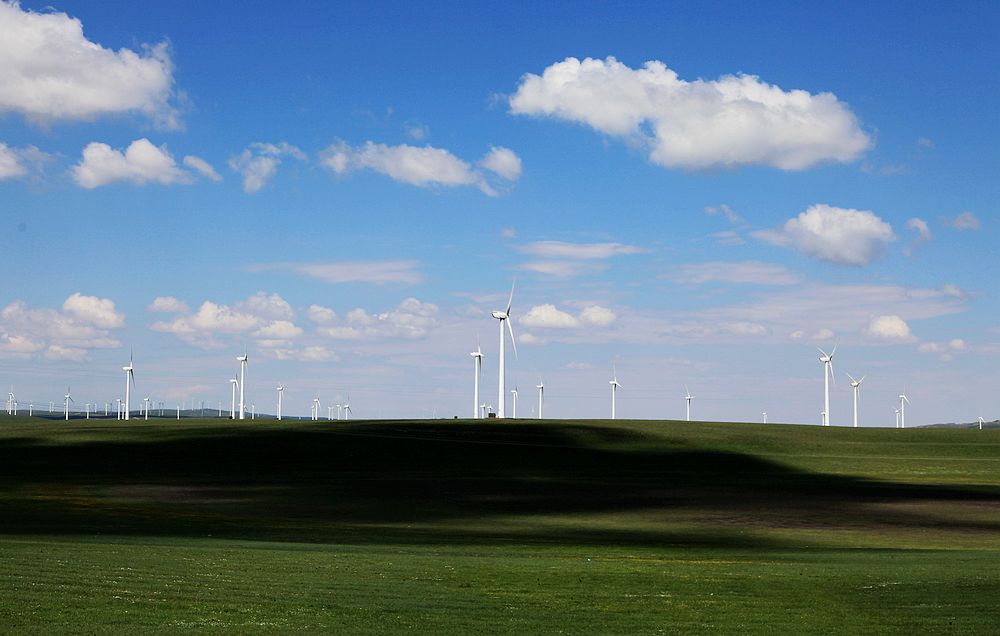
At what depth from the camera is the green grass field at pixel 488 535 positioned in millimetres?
26938

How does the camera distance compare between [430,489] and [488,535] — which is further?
[430,489]

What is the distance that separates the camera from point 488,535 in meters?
53.5

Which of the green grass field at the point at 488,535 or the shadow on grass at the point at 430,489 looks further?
the shadow on grass at the point at 430,489

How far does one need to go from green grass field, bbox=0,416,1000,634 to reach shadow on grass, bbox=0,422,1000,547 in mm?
429

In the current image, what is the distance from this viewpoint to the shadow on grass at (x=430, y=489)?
56031mm

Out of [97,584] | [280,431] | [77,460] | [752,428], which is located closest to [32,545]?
[97,584]

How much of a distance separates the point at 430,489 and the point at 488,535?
30.7m

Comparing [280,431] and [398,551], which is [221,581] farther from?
[280,431]

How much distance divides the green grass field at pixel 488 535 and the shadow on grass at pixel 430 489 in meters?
0.43

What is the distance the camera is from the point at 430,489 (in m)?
83.8

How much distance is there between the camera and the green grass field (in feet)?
88.4

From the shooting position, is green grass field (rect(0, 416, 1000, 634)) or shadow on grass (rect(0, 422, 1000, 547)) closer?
green grass field (rect(0, 416, 1000, 634))

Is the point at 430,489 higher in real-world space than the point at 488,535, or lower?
A: lower

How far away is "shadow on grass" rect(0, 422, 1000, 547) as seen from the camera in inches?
2206
